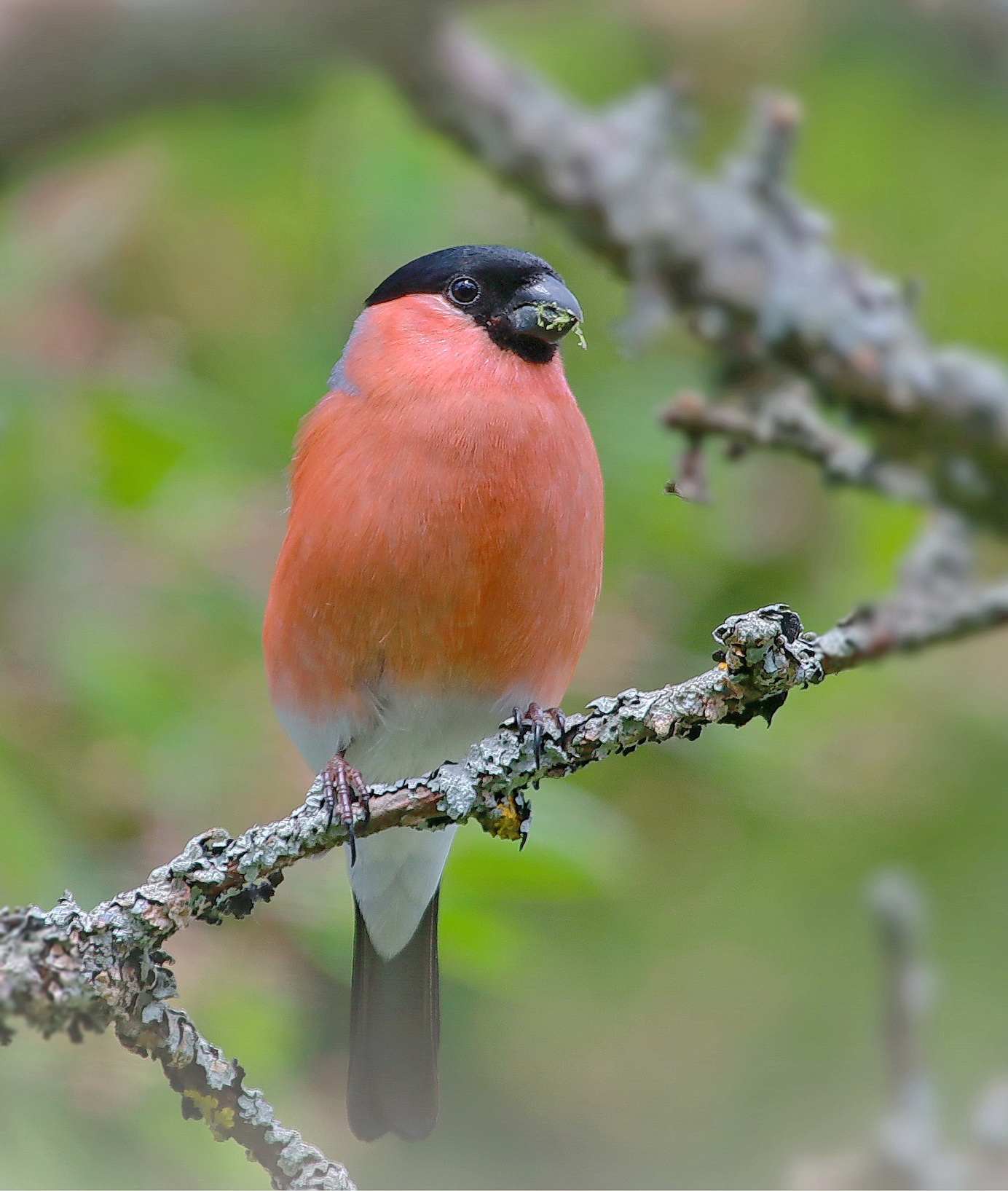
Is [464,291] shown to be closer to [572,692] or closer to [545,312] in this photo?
[545,312]

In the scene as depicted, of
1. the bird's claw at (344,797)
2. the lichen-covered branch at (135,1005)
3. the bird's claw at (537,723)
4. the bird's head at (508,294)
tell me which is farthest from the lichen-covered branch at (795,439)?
the lichen-covered branch at (135,1005)

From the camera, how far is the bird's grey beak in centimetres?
265

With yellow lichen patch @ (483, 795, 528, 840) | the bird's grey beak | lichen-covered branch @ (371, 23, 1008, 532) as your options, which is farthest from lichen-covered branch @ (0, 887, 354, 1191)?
lichen-covered branch @ (371, 23, 1008, 532)

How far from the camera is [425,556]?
A: 243 centimetres

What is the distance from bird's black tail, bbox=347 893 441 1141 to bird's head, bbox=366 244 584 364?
1201 millimetres

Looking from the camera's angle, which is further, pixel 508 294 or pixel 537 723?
pixel 508 294

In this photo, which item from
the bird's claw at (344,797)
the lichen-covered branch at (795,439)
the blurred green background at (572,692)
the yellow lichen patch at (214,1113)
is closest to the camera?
the yellow lichen patch at (214,1113)

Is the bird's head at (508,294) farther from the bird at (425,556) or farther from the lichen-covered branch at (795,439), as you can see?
the lichen-covered branch at (795,439)

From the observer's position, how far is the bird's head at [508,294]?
8.75 feet

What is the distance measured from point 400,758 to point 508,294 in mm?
961

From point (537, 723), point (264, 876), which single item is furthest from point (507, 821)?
point (264, 876)

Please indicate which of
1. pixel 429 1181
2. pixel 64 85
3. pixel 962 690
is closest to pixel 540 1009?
pixel 429 1181

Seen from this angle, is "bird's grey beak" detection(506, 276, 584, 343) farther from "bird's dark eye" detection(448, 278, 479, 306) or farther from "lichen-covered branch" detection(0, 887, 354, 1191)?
"lichen-covered branch" detection(0, 887, 354, 1191)

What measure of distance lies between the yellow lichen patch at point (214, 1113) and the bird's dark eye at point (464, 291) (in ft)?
5.40
